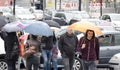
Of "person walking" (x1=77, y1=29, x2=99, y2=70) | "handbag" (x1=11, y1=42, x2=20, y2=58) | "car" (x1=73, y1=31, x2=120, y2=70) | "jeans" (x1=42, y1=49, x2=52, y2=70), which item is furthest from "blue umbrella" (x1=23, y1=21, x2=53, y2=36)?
"car" (x1=73, y1=31, x2=120, y2=70)

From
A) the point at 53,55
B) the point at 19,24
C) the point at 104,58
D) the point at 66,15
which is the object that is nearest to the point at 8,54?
the point at 19,24

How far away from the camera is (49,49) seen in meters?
14.8

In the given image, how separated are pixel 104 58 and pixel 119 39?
34.1 inches

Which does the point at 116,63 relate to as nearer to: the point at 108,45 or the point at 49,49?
the point at 49,49

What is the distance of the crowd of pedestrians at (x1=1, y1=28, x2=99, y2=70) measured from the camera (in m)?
12.7

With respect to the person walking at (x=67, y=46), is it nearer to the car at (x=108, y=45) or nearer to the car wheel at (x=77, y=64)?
the car wheel at (x=77, y=64)

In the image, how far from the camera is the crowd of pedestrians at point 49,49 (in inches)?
499

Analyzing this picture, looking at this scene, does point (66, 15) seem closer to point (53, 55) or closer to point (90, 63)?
point (53, 55)

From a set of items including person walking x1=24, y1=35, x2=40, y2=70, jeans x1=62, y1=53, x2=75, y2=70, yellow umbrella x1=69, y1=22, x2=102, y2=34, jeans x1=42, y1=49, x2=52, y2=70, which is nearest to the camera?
person walking x1=24, y1=35, x2=40, y2=70

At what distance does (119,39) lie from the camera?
54.6 feet

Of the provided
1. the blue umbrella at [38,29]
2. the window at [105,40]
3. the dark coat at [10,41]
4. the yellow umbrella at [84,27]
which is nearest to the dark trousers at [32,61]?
the blue umbrella at [38,29]

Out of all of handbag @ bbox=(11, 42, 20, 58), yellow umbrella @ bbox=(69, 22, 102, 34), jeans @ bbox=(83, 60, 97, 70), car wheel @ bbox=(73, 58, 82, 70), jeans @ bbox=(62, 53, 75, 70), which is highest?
yellow umbrella @ bbox=(69, 22, 102, 34)

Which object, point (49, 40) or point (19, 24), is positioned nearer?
point (19, 24)

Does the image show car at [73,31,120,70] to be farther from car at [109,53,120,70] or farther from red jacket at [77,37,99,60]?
red jacket at [77,37,99,60]
